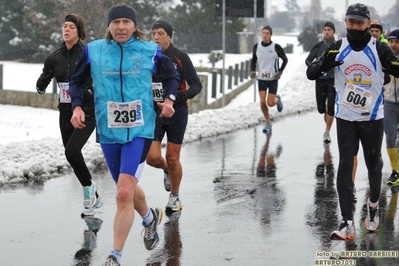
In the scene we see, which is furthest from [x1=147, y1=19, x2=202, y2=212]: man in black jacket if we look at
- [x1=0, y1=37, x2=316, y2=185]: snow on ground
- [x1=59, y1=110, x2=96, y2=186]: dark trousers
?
[x1=0, y1=37, x2=316, y2=185]: snow on ground

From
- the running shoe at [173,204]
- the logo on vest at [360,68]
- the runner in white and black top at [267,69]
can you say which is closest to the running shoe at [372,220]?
the logo on vest at [360,68]

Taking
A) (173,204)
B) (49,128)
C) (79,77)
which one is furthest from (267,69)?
(79,77)

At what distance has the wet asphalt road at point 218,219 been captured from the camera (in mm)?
6840

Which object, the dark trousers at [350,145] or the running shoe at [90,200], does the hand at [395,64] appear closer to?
the dark trousers at [350,145]

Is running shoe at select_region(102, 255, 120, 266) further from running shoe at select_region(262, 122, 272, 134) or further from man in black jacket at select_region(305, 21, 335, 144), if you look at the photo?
running shoe at select_region(262, 122, 272, 134)

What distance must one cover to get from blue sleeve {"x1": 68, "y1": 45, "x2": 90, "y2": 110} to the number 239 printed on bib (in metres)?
0.34

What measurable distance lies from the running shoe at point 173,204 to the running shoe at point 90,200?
0.68 meters

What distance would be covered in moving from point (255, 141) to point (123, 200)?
8.56m

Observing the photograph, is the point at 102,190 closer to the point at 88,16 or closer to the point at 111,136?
the point at 111,136

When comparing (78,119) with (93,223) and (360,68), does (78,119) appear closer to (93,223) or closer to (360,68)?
(93,223)

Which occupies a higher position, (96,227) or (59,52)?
(59,52)

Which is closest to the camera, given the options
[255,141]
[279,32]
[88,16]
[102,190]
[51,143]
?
[102,190]

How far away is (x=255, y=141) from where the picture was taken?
48.1ft

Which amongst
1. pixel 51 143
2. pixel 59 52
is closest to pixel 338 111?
pixel 59 52
